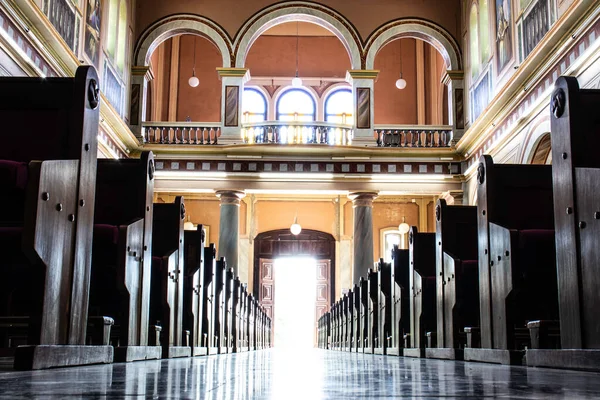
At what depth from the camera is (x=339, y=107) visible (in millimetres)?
21078

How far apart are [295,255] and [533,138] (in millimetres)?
9912

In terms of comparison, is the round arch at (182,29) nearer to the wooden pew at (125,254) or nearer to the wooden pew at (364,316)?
the wooden pew at (364,316)

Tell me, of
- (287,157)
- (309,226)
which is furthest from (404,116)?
(287,157)

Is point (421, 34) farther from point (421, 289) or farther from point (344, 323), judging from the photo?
point (421, 289)

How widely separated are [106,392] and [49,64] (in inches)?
417

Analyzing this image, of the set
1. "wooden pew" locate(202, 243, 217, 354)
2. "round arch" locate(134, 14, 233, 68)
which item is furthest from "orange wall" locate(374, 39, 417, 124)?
"wooden pew" locate(202, 243, 217, 354)

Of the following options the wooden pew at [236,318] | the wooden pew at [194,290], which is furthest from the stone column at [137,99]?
the wooden pew at [194,290]

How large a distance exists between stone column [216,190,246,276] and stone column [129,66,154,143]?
2404 mm

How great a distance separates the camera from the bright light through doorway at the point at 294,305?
20969 mm

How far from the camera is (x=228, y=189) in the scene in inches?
617

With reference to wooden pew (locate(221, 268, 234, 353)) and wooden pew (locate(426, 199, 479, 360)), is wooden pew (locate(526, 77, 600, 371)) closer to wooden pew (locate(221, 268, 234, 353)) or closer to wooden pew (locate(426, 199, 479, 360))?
wooden pew (locate(426, 199, 479, 360))

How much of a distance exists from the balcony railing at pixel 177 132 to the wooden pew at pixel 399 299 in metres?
9.25

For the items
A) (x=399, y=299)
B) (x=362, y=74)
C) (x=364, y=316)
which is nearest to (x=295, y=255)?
(x=362, y=74)

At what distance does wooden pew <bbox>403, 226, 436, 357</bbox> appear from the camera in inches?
252
